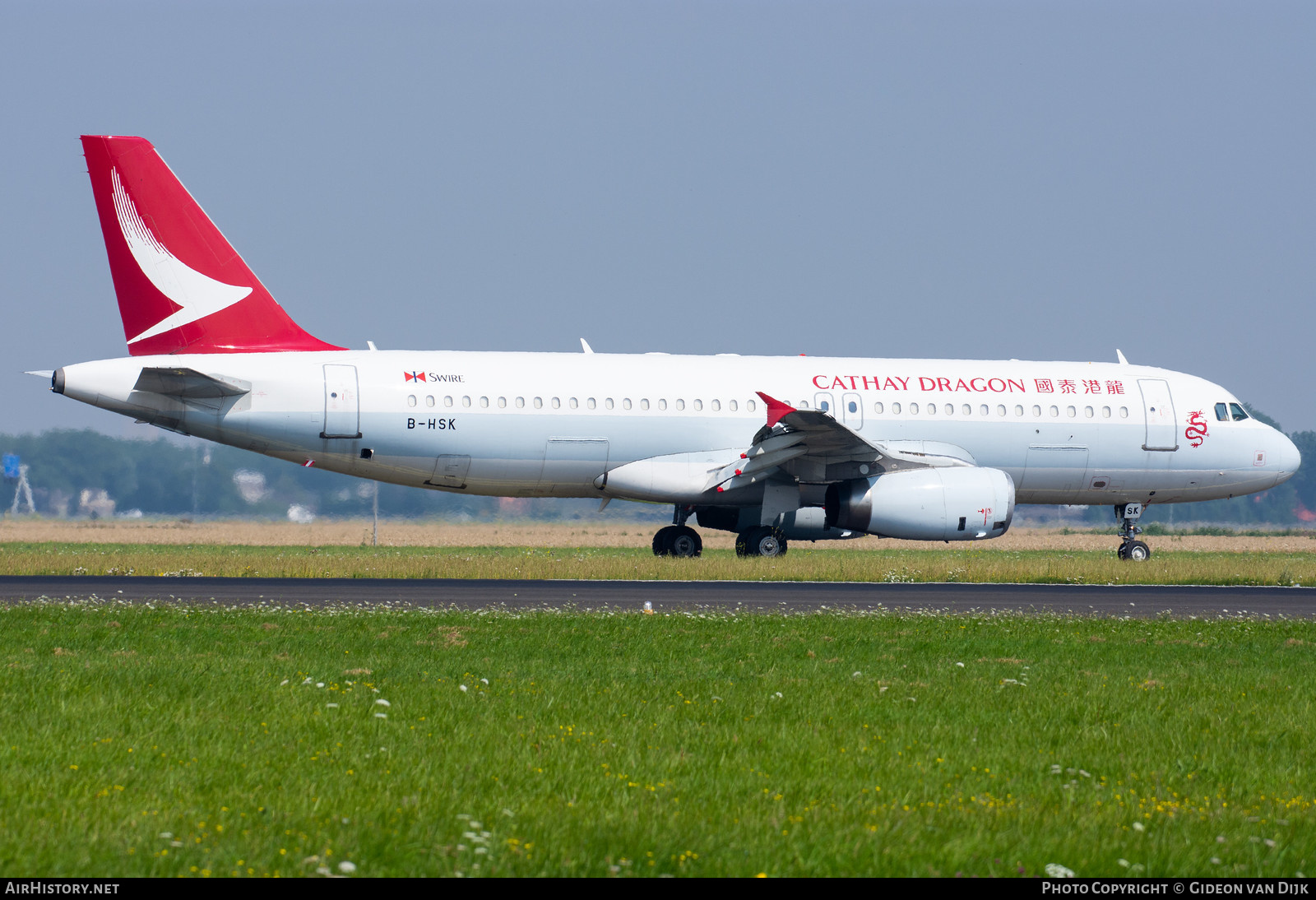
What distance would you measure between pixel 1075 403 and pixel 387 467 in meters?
14.7

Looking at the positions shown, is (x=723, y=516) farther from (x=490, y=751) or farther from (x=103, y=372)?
(x=490, y=751)

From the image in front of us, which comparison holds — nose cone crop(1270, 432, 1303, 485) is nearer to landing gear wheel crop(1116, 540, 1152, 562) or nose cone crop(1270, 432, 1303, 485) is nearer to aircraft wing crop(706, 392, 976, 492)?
landing gear wheel crop(1116, 540, 1152, 562)

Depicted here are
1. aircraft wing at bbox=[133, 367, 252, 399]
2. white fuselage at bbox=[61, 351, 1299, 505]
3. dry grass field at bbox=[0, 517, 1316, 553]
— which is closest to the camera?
aircraft wing at bbox=[133, 367, 252, 399]

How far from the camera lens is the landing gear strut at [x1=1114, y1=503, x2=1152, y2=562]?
100ft

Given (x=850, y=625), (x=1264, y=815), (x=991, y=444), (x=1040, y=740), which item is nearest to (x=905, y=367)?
(x=991, y=444)

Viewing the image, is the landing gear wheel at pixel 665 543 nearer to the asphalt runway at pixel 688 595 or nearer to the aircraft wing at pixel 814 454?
the aircraft wing at pixel 814 454

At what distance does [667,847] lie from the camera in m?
6.16

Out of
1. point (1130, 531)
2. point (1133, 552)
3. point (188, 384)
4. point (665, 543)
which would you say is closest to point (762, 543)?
point (665, 543)

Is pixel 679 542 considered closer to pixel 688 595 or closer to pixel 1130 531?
pixel 688 595

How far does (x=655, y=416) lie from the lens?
2708 centimetres

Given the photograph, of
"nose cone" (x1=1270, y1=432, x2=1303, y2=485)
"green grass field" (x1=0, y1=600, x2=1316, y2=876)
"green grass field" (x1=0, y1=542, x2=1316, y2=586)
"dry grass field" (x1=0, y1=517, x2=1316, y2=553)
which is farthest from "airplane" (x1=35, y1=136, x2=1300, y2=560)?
"dry grass field" (x1=0, y1=517, x2=1316, y2=553)

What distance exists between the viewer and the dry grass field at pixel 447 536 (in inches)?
1841

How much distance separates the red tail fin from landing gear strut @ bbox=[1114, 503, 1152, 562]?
62.4 feet

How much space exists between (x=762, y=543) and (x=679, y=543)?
6.99 feet
